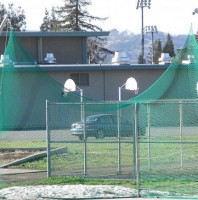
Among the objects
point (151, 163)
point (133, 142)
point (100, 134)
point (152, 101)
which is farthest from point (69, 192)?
point (100, 134)

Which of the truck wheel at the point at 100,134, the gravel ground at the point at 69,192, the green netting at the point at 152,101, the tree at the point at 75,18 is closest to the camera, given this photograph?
the gravel ground at the point at 69,192

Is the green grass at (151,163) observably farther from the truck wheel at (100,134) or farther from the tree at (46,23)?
the tree at (46,23)

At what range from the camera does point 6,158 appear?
2353 cm

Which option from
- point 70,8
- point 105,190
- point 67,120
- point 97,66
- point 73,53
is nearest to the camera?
point 105,190

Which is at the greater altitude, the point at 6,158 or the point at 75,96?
the point at 75,96

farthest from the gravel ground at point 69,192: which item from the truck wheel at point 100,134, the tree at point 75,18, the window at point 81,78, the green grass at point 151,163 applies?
the tree at point 75,18

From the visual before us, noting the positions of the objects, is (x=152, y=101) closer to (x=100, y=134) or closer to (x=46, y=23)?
(x=100, y=134)

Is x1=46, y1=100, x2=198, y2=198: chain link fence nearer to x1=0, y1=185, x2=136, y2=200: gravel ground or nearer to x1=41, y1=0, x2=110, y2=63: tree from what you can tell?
x1=0, y1=185, x2=136, y2=200: gravel ground

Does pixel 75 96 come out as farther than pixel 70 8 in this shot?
No

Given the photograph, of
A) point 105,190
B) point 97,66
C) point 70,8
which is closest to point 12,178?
point 105,190

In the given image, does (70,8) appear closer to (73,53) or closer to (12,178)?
(73,53)

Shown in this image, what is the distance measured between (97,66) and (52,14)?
2265 inches

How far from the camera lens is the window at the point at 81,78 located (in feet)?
156

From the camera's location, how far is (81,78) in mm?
47906
